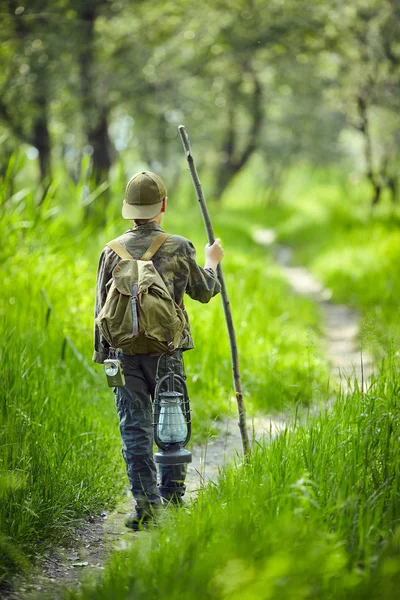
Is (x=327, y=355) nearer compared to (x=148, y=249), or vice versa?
(x=148, y=249)

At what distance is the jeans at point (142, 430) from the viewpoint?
3961 mm

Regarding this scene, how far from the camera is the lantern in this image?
3906 mm

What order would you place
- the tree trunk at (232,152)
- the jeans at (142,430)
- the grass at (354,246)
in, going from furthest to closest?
1. the tree trunk at (232,152)
2. the grass at (354,246)
3. the jeans at (142,430)

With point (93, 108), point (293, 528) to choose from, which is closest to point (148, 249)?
point (293, 528)

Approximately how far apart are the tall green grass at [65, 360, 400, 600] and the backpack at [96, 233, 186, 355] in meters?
0.74

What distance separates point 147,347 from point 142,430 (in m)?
0.44

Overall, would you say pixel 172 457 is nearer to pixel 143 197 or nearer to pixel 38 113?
pixel 143 197

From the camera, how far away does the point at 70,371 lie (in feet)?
19.4

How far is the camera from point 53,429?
4465mm

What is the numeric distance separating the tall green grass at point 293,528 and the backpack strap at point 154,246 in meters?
1.10

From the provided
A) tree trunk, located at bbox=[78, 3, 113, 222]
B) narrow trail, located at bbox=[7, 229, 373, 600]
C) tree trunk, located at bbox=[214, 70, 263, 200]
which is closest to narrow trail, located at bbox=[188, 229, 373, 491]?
narrow trail, located at bbox=[7, 229, 373, 600]

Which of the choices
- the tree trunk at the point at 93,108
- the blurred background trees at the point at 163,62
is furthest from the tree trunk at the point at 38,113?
the tree trunk at the point at 93,108

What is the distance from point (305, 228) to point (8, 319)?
1372 cm

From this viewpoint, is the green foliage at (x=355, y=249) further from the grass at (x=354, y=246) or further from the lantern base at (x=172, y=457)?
the lantern base at (x=172, y=457)
